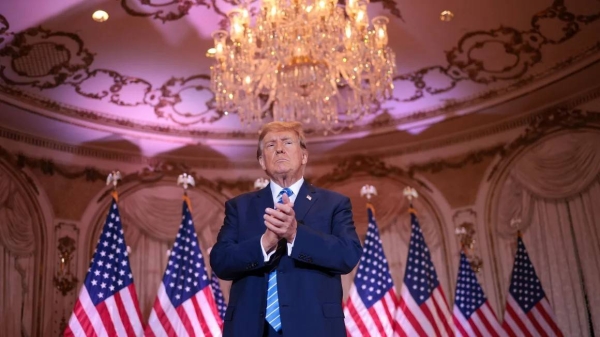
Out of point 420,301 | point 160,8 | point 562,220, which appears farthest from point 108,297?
point 562,220

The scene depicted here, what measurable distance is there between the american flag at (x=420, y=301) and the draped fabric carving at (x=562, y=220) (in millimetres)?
1472

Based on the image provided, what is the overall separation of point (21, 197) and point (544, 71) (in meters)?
6.41

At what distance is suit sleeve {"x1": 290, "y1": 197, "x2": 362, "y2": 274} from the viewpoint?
7.14ft

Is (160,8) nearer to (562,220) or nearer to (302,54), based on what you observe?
(302,54)

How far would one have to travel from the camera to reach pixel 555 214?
7598 mm

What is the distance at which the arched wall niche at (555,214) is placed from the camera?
7145 mm

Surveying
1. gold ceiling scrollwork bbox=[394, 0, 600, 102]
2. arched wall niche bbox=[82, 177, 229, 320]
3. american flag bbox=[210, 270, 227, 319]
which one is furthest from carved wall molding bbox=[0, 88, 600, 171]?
american flag bbox=[210, 270, 227, 319]

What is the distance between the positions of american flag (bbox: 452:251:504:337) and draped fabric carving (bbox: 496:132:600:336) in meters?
0.89

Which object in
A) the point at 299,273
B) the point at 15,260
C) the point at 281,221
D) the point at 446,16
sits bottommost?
the point at 299,273

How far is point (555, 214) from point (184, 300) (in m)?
4.63

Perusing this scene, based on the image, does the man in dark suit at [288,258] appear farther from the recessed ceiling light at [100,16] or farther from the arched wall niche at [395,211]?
the arched wall niche at [395,211]

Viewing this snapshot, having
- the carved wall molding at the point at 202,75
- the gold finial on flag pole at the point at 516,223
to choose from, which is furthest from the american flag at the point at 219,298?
the gold finial on flag pole at the point at 516,223

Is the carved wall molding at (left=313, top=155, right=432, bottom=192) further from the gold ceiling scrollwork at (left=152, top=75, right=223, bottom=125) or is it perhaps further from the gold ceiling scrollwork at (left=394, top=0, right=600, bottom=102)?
the gold ceiling scrollwork at (left=152, top=75, right=223, bottom=125)

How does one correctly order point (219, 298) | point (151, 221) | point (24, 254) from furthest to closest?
point (151, 221)
point (24, 254)
point (219, 298)
